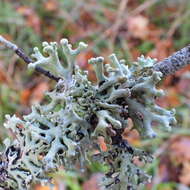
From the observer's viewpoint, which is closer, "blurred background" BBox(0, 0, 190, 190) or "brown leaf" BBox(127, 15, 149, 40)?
"blurred background" BBox(0, 0, 190, 190)

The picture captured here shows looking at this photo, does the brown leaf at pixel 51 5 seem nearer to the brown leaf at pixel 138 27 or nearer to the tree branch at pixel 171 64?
the brown leaf at pixel 138 27

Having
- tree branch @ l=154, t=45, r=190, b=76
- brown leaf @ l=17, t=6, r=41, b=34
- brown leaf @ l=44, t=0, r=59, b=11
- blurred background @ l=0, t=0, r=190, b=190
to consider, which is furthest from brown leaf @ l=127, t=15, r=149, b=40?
tree branch @ l=154, t=45, r=190, b=76

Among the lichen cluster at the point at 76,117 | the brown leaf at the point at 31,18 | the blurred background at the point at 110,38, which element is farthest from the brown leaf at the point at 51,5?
the lichen cluster at the point at 76,117

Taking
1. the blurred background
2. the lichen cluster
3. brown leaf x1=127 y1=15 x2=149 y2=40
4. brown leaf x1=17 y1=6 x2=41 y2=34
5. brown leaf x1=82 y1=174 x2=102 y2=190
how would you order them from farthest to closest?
brown leaf x1=127 y1=15 x2=149 y2=40 < brown leaf x1=17 y1=6 x2=41 y2=34 < the blurred background < brown leaf x1=82 y1=174 x2=102 y2=190 < the lichen cluster

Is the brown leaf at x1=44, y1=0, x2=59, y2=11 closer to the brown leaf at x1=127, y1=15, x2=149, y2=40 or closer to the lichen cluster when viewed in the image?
the brown leaf at x1=127, y1=15, x2=149, y2=40

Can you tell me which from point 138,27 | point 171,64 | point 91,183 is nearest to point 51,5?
point 138,27

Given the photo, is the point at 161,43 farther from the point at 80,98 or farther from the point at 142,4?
the point at 80,98

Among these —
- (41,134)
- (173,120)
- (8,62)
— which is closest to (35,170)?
(41,134)
